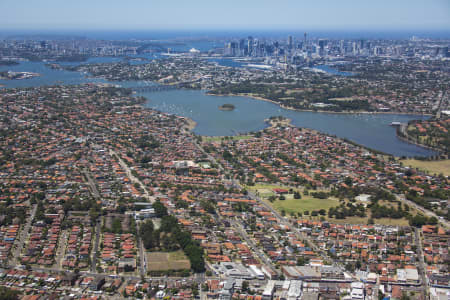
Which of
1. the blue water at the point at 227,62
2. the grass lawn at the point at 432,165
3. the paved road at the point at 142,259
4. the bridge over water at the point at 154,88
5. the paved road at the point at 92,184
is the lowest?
the paved road at the point at 142,259

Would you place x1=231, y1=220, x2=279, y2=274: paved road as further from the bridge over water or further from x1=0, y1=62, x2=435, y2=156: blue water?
the bridge over water

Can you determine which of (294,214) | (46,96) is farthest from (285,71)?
(294,214)

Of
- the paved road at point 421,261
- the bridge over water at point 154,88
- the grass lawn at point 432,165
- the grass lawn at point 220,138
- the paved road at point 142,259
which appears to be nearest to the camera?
the paved road at point 421,261

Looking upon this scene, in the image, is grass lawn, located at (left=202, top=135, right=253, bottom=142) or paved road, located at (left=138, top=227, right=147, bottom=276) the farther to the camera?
grass lawn, located at (left=202, top=135, right=253, bottom=142)

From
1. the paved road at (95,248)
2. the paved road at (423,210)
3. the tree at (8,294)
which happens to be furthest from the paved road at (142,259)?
the paved road at (423,210)

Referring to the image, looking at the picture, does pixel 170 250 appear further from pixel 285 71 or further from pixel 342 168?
pixel 285 71

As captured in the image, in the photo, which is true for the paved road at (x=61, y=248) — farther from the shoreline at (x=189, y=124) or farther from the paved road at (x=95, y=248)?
the shoreline at (x=189, y=124)

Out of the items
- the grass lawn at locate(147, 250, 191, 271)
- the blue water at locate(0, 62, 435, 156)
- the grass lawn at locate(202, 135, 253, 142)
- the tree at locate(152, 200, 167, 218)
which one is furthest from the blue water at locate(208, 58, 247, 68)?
the grass lawn at locate(147, 250, 191, 271)

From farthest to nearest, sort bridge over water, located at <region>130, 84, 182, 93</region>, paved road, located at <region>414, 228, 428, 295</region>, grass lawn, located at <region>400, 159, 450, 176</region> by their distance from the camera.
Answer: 1. bridge over water, located at <region>130, 84, 182, 93</region>
2. grass lawn, located at <region>400, 159, 450, 176</region>
3. paved road, located at <region>414, 228, 428, 295</region>
